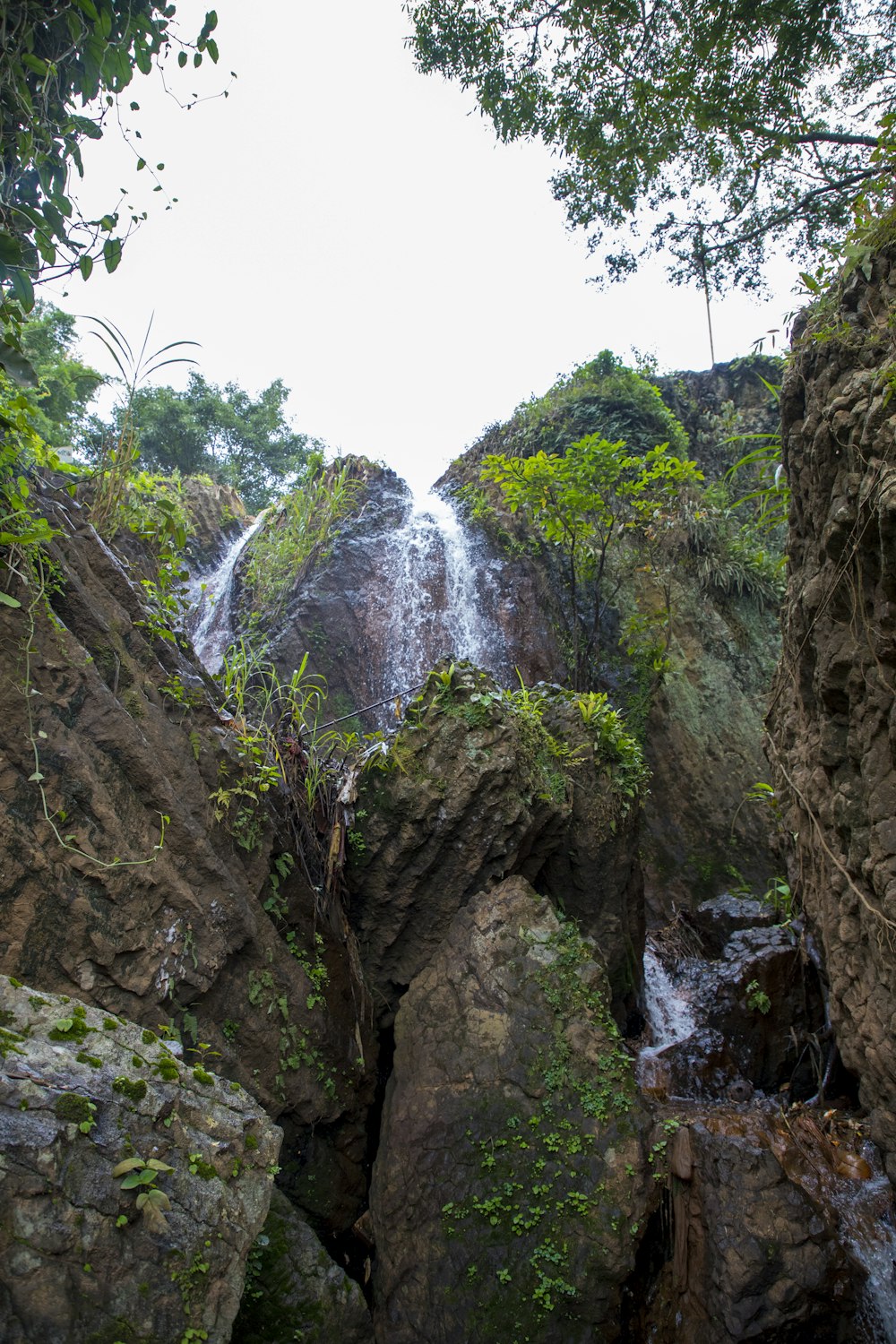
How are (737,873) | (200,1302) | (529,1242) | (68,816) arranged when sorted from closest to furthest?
1. (200,1302)
2. (68,816)
3. (529,1242)
4. (737,873)

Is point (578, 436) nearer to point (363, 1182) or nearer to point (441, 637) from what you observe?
point (441, 637)

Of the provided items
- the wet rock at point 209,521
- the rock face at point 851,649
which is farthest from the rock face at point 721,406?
the rock face at point 851,649

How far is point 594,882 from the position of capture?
5289 mm

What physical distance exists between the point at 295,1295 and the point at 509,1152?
3.74 ft

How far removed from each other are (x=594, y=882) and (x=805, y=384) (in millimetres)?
3542

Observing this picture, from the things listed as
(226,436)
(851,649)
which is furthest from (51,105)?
(226,436)

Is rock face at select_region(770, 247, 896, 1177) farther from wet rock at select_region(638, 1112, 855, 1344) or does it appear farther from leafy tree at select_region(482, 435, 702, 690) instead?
leafy tree at select_region(482, 435, 702, 690)

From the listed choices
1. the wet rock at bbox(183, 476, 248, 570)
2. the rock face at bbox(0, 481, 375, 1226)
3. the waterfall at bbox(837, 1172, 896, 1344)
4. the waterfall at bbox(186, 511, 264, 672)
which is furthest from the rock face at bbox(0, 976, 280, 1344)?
the wet rock at bbox(183, 476, 248, 570)

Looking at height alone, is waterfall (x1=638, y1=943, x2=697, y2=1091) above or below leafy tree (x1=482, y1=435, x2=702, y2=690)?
below

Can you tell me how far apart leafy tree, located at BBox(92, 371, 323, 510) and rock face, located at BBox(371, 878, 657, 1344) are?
15356 mm

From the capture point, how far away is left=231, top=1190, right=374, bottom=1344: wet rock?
2594mm

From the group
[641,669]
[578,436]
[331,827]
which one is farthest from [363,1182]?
[578,436]

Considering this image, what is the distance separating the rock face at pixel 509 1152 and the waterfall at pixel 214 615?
21.3ft

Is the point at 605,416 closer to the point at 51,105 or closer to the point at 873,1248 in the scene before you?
the point at 51,105
